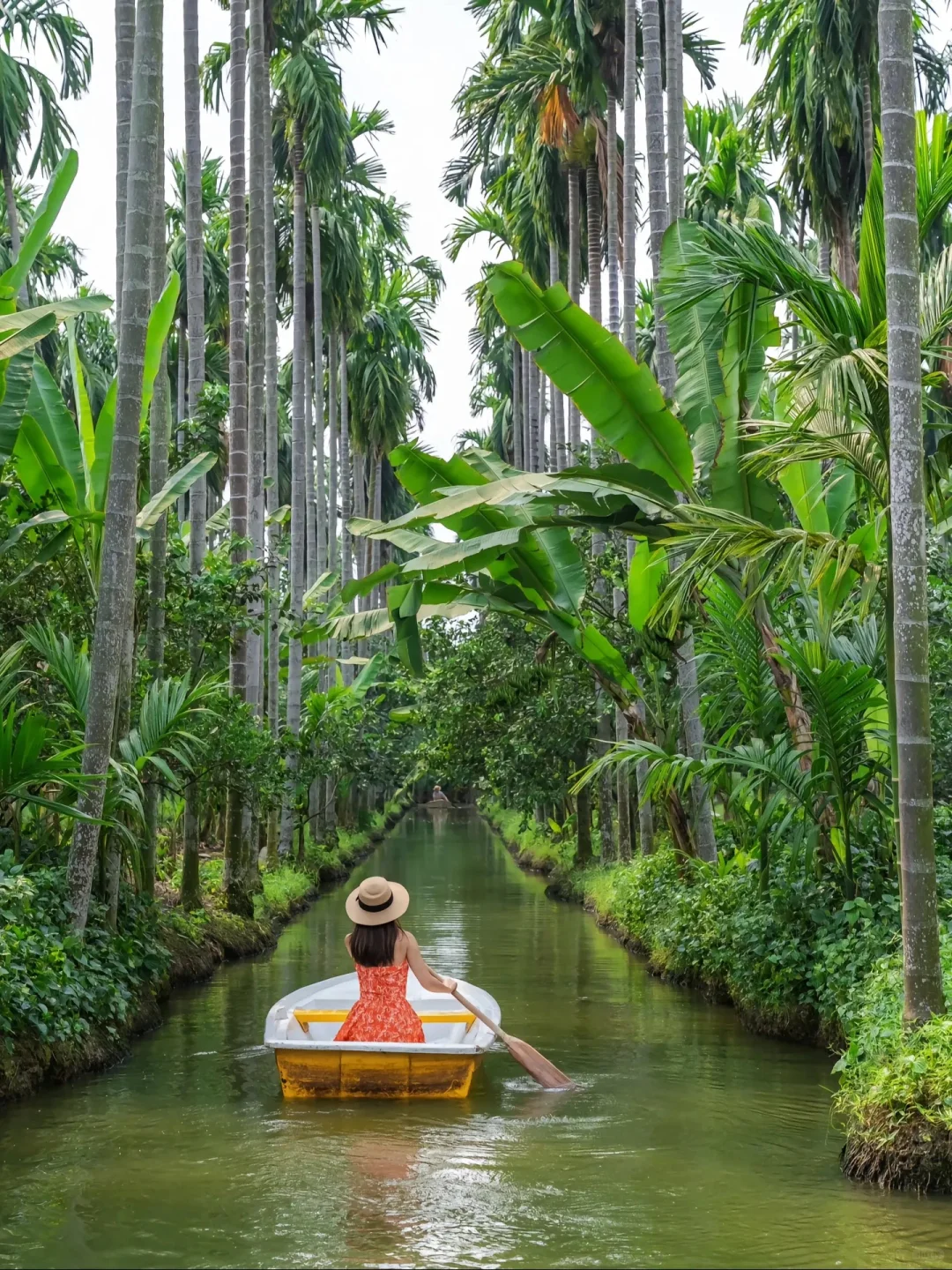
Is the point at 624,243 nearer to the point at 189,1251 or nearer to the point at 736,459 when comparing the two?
the point at 736,459

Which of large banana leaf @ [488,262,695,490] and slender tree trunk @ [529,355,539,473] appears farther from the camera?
slender tree trunk @ [529,355,539,473]

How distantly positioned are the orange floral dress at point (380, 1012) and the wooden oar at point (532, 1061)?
0.45 meters

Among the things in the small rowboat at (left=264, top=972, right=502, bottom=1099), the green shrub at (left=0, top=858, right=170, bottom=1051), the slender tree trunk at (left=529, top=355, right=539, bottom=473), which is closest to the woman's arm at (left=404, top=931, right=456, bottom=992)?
the small rowboat at (left=264, top=972, right=502, bottom=1099)

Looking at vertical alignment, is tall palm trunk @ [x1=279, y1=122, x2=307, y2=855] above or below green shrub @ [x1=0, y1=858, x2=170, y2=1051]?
above

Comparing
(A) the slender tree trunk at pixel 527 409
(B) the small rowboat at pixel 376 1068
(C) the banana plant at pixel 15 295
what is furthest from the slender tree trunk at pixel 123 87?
(A) the slender tree trunk at pixel 527 409

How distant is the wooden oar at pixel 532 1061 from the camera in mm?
10172

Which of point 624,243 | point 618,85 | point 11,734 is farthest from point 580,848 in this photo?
point 11,734

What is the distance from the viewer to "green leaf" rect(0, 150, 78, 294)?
11.9 meters

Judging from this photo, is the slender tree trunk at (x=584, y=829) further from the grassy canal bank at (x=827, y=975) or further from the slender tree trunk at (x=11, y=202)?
the slender tree trunk at (x=11, y=202)

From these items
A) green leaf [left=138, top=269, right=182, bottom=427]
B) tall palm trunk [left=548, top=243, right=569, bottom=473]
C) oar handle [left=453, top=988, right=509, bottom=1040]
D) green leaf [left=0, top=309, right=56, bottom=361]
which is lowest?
oar handle [left=453, top=988, right=509, bottom=1040]

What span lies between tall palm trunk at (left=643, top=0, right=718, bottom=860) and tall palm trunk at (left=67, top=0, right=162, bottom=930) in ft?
20.1

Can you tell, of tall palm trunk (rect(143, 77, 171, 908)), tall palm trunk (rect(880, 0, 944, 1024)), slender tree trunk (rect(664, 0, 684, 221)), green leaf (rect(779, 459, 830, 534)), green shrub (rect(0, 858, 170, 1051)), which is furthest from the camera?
slender tree trunk (rect(664, 0, 684, 221))

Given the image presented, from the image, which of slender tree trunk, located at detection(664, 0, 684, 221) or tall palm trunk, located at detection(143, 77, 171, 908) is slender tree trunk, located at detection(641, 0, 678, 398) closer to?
slender tree trunk, located at detection(664, 0, 684, 221)

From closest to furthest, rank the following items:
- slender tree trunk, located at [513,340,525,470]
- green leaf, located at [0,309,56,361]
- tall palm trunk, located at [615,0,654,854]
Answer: green leaf, located at [0,309,56,361] → tall palm trunk, located at [615,0,654,854] → slender tree trunk, located at [513,340,525,470]
